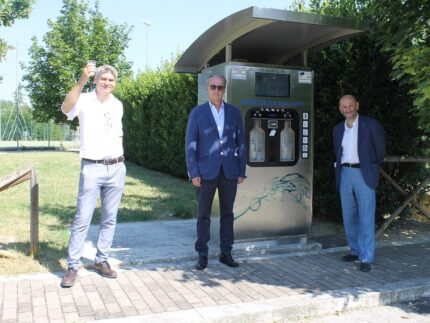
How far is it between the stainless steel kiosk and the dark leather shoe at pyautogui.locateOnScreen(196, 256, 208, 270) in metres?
0.74

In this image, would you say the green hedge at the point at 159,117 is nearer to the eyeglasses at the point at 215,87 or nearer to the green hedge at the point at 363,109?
the green hedge at the point at 363,109

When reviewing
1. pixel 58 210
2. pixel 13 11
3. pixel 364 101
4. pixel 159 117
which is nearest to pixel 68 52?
pixel 13 11

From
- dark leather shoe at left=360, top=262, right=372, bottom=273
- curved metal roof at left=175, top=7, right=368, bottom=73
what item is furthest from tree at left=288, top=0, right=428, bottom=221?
dark leather shoe at left=360, top=262, right=372, bottom=273

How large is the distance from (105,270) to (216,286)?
1095 mm

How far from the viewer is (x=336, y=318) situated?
3994 mm

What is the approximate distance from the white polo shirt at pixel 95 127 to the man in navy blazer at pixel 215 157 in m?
0.83

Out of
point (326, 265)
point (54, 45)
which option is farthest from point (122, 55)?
point (326, 265)

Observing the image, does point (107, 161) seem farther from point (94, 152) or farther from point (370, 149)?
point (370, 149)

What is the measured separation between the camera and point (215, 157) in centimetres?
485

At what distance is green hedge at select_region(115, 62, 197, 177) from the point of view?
43.6 feet

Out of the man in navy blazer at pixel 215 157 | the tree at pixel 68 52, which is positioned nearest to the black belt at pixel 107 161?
the man in navy blazer at pixel 215 157

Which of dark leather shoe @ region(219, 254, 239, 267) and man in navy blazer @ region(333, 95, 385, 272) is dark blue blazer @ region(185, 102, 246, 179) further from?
man in navy blazer @ region(333, 95, 385, 272)

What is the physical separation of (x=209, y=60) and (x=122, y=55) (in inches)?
921

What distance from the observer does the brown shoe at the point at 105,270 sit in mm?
4535
